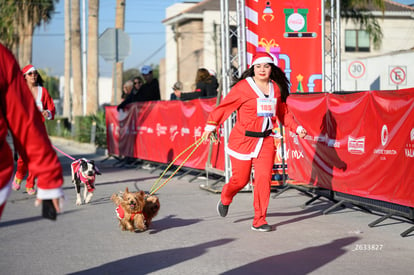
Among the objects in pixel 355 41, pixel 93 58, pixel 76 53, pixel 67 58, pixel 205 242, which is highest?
pixel 355 41

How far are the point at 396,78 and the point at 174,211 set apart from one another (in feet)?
55.0

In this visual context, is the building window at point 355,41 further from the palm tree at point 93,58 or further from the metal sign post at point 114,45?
the metal sign post at point 114,45

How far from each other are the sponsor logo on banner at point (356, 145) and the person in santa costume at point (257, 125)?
1184 mm

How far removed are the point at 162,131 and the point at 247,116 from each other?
8144 mm

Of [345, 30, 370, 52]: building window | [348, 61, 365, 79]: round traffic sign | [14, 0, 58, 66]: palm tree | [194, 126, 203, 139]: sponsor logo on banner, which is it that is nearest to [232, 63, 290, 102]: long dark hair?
[194, 126, 203, 139]: sponsor logo on banner

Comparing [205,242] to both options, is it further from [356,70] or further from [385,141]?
[356,70]

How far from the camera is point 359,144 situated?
29.6ft

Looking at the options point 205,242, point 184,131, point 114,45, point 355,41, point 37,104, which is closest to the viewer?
point 205,242

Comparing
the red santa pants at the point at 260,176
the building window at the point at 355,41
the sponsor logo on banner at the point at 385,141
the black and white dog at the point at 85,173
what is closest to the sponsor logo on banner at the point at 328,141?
the sponsor logo on banner at the point at 385,141

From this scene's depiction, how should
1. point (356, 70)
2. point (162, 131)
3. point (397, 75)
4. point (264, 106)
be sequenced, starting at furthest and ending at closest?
point (356, 70) → point (397, 75) → point (162, 131) → point (264, 106)

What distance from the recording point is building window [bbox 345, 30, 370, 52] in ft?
178

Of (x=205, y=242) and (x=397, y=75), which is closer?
(x=205, y=242)

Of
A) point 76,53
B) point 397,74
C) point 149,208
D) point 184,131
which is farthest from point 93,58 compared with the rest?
point 149,208

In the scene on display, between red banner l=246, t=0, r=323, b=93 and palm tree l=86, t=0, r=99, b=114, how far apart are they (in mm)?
20327
